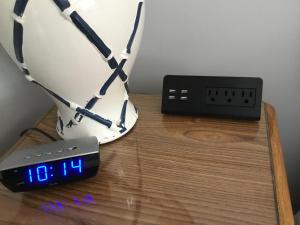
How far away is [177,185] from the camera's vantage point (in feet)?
1.38

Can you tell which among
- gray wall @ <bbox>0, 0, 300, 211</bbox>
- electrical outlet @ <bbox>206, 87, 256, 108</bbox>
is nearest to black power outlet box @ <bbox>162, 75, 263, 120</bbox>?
electrical outlet @ <bbox>206, 87, 256, 108</bbox>

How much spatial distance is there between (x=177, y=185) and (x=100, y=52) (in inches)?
8.0

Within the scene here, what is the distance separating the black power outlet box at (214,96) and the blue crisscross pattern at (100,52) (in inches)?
3.6

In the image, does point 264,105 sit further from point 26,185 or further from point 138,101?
point 26,185

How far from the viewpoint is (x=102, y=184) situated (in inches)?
17.2

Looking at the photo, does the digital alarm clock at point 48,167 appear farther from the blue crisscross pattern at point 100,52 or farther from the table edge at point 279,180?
the table edge at point 279,180

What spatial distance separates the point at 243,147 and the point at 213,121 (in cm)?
8

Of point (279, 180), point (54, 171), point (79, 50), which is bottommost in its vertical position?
point (279, 180)

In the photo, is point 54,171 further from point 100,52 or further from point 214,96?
point 214,96

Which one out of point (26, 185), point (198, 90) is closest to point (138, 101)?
point (198, 90)

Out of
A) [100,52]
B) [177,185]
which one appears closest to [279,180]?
[177,185]

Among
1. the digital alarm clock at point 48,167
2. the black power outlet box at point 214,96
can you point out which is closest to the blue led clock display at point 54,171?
the digital alarm clock at point 48,167

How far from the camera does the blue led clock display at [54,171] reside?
405 millimetres

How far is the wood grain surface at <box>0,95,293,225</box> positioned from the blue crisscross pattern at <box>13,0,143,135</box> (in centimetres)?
6
